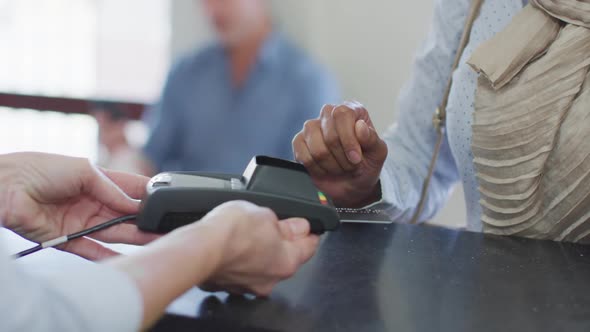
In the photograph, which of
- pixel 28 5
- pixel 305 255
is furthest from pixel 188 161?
pixel 305 255

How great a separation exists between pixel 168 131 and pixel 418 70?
5.00ft

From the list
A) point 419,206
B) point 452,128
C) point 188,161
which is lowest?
point 188,161

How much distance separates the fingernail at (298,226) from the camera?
19.1 inches

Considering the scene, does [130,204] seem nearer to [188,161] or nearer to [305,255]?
[305,255]

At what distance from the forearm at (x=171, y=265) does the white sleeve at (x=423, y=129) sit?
1.65ft

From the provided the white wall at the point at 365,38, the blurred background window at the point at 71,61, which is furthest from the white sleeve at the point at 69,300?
the blurred background window at the point at 71,61

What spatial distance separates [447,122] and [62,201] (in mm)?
486

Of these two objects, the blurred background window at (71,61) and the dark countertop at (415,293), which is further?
the blurred background window at (71,61)

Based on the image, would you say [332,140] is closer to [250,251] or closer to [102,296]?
[250,251]

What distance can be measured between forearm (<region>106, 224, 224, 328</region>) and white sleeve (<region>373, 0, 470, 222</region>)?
19.8 inches

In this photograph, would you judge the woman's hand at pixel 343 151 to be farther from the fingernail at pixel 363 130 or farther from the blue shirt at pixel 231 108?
the blue shirt at pixel 231 108

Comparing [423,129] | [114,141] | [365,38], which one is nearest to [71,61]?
[114,141]

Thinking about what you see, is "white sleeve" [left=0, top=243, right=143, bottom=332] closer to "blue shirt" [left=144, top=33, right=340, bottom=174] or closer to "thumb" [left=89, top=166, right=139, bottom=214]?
"thumb" [left=89, top=166, right=139, bottom=214]

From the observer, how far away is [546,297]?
1.59ft
